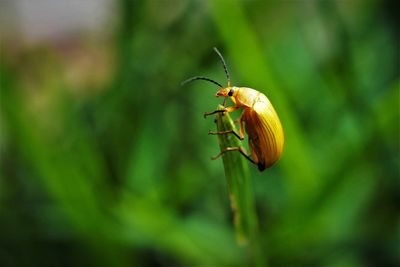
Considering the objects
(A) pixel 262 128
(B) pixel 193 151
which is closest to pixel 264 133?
(A) pixel 262 128

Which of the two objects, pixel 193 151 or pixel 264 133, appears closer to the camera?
pixel 264 133

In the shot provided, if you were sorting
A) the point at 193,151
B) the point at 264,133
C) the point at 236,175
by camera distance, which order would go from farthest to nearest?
1. the point at 193,151
2. the point at 264,133
3. the point at 236,175

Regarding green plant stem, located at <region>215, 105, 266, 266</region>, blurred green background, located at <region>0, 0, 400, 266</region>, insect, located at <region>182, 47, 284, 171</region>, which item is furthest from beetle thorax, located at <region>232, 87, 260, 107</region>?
blurred green background, located at <region>0, 0, 400, 266</region>

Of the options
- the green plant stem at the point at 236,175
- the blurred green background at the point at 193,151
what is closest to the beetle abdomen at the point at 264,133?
the green plant stem at the point at 236,175

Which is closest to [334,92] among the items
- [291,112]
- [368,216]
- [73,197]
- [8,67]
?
[291,112]

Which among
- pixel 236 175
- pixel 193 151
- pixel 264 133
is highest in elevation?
pixel 193 151

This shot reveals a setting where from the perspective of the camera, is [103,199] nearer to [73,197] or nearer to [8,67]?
[73,197]

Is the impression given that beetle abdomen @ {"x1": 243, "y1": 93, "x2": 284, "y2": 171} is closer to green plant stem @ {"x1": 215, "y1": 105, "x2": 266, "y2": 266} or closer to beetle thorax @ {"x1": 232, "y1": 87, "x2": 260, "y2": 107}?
beetle thorax @ {"x1": 232, "y1": 87, "x2": 260, "y2": 107}

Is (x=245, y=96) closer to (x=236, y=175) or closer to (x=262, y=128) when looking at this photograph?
(x=262, y=128)

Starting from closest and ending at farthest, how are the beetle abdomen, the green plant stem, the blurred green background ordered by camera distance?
the green plant stem, the beetle abdomen, the blurred green background

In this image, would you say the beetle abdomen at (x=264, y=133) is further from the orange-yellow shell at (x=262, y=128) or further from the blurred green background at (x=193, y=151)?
the blurred green background at (x=193, y=151)
